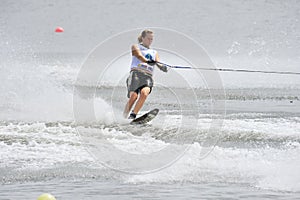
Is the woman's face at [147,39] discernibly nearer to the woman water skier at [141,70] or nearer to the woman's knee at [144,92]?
the woman water skier at [141,70]

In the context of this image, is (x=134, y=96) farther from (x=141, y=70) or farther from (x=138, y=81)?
(x=141, y=70)

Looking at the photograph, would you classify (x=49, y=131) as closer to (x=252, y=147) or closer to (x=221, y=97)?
(x=252, y=147)

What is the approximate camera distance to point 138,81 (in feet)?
36.4

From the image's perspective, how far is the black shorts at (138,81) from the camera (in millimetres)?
11086

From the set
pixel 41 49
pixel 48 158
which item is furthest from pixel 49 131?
pixel 41 49

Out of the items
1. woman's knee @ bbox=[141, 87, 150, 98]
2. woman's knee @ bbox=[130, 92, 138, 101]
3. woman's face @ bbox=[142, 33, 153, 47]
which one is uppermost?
woman's face @ bbox=[142, 33, 153, 47]

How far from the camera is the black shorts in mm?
11086

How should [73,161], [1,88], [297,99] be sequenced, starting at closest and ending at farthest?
[73,161] → [1,88] → [297,99]

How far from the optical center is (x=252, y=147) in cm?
896

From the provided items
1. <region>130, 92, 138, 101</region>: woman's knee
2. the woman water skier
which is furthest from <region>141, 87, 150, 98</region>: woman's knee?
<region>130, 92, 138, 101</region>: woman's knee

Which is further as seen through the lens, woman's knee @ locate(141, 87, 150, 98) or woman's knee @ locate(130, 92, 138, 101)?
woman's knee @ locate(130, 92, 138, 101)

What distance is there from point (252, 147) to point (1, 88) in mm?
7521

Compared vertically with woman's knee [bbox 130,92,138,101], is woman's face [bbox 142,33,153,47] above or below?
above

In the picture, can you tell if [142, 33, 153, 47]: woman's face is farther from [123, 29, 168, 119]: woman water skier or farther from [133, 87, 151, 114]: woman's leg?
[133, 87, 151, 114]: woman's leg
